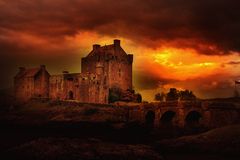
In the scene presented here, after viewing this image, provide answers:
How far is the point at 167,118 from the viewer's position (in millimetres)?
62188

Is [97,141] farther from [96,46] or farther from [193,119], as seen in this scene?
[96,46]

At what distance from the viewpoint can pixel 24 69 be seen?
92188 millimetres

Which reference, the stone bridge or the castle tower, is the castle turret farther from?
the stone bridge

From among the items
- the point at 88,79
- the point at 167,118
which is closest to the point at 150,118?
the point at 167,118

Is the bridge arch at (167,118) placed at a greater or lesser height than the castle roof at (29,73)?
lesser

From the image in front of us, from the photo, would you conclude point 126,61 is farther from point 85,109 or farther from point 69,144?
point 69,144

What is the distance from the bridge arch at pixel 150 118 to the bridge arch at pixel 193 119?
8532 mm

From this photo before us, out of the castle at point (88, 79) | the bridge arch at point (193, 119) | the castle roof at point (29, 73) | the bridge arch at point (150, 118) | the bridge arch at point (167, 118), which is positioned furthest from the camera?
the castle roof at point (29, 73)

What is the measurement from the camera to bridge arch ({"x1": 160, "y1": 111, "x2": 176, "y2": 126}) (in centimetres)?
6103

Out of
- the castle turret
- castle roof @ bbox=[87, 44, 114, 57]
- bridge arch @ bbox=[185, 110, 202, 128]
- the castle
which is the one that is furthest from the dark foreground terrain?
castle roof @ bbox=[87, 44, 114, 57]

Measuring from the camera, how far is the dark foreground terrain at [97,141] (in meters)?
31.7

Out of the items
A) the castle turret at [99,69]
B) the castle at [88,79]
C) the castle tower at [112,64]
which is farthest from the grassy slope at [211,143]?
the castle tower at [112,64]

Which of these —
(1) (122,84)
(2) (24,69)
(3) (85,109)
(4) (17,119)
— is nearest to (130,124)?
(3) (85,109)

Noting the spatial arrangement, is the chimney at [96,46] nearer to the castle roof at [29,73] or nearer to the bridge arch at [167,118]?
the castle roof at [29,73]
